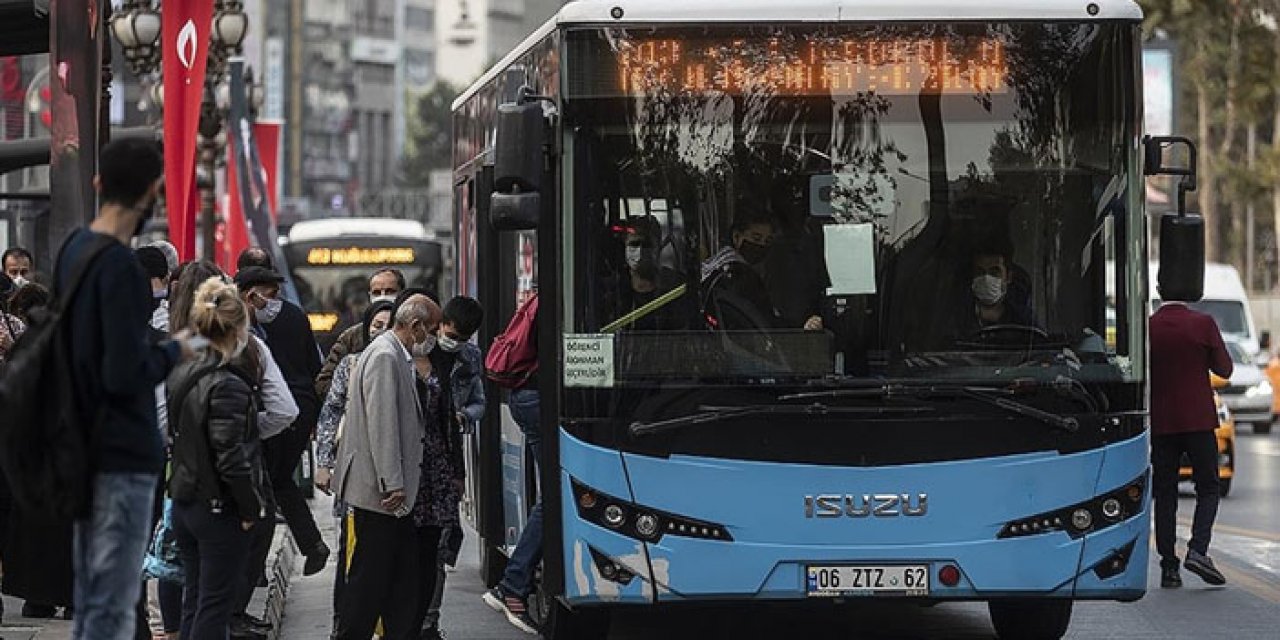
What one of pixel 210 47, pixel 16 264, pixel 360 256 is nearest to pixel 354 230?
Result: pixel 360 256

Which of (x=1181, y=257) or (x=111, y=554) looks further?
(x=1181, y=257)

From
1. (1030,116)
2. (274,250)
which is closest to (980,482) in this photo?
(1030,116)

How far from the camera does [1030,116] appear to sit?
11.1 m

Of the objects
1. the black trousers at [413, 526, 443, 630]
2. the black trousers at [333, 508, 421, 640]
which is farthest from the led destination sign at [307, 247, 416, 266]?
the black trousers at [333, 508, 421, 640]

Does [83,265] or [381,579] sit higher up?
[83,265]

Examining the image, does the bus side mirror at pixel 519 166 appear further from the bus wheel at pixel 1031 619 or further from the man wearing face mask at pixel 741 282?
the bus wheel at pixel 1031 619

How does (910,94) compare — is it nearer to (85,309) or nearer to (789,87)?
(789,87)

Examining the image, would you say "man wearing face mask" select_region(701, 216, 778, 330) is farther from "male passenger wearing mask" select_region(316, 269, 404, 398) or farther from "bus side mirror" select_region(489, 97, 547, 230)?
"male passenger wearing mask" select_region(316, 269, 404, 398)

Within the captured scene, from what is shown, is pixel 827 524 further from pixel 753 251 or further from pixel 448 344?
pixel 448 344

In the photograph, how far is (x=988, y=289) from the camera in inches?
437

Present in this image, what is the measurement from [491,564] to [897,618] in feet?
8.20

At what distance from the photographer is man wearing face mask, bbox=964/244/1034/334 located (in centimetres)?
1109

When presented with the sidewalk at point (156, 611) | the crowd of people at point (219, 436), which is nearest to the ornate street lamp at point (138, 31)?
the sidewalk at point (156, 611)

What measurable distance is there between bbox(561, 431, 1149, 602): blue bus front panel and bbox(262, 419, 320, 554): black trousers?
2.76 m
